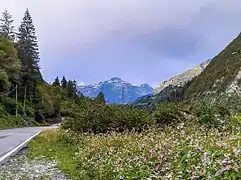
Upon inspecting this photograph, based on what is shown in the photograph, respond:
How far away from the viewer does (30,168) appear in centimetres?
1063

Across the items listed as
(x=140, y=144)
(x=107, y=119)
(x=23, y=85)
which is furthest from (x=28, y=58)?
(x=140, y=144)

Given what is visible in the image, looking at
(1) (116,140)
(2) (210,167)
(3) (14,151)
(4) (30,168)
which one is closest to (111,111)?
(3) (14,151)

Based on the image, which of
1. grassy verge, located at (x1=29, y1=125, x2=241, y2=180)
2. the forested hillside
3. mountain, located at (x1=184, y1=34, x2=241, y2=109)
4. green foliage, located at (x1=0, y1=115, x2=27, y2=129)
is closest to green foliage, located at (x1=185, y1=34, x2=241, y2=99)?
mountain, located at (x1=184, y1=34, x2=241, y2=109)

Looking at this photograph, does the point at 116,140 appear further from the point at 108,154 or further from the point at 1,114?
the point at 1,114

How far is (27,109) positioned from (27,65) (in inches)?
359

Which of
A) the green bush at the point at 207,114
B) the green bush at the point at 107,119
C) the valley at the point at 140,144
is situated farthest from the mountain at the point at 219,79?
the green bush at the point at 207,114

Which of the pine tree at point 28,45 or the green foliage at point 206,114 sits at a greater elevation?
the pine tree at point 28,45

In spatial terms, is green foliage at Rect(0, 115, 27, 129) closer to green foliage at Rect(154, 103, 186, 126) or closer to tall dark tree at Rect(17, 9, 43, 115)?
tall dark tree at Rect(17, 9, 43, 115)

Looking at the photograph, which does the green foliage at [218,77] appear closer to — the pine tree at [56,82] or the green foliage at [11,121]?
the pine tree at [56,82]

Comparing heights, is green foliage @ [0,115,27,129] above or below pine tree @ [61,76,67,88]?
below

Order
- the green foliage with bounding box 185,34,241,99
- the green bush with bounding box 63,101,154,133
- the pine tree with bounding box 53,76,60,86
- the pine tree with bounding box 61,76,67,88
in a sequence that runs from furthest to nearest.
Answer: the pine tree with bounding box 61,76,67,88
the pine tree with bounding box 53,76,60,86
the green foliage with bounding box 185,34,241,99
the green bush with bounding box 63,101,154,133

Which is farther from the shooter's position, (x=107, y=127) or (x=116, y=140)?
(x=107, y=127)

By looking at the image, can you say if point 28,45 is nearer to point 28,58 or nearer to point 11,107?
point 28,58

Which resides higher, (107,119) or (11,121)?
(11,121)
